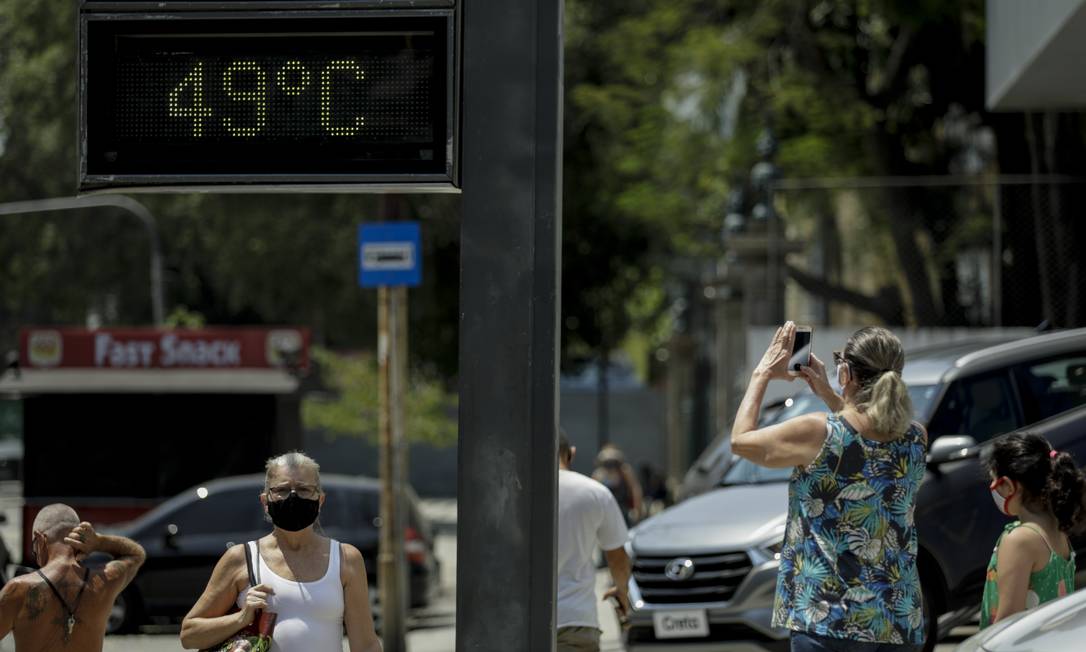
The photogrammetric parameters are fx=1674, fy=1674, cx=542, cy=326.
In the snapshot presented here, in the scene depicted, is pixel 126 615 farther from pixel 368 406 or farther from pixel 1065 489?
pixel 368 406

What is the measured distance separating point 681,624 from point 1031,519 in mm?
4047

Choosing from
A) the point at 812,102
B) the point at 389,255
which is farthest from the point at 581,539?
the point at 812,102

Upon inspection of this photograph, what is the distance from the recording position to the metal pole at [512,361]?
421cm

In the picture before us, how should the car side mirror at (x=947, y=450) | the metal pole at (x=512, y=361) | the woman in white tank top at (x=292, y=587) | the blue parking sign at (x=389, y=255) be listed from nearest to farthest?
the metal pole at (x=512, y=361) < the woman in white tank top at (x=292, y=587) < the car side mirror at (x=947, y=450) < the blue parking sign at (x=389, y=255)

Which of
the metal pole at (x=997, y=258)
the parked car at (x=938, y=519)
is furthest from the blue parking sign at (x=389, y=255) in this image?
the metal pole at (x=997, y=258)

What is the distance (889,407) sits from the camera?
5.17 m

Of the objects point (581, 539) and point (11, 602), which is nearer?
point (11, 602)

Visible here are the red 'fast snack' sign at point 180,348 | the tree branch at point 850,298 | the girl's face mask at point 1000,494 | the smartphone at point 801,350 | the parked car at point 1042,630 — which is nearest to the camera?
the parked car at point 1042,630

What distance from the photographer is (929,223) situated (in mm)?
17484

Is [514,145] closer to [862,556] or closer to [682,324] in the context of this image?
[862,556]

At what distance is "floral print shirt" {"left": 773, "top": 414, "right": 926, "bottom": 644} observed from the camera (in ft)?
16.8

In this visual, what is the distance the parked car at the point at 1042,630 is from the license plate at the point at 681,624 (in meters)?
3.95

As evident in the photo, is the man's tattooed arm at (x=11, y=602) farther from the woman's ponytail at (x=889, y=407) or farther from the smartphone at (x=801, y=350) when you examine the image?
the woman's ponytail at (x=889, y=407)

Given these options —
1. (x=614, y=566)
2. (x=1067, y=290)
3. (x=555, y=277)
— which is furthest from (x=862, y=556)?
(x=1067, y=290)
